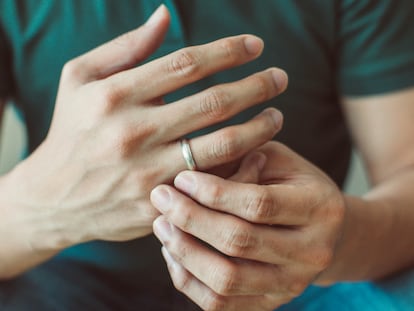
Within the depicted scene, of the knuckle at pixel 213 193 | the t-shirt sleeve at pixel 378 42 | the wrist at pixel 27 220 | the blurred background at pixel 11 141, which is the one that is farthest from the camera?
the blurred background at pixel 11 141

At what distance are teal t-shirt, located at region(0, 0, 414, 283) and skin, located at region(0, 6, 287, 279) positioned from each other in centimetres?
15

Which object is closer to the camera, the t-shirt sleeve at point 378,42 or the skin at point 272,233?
the skin at point 272,233

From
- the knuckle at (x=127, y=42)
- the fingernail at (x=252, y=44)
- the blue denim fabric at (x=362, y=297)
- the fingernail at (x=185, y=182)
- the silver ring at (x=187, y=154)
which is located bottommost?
the blue denim fabric at (x=362, y=297)

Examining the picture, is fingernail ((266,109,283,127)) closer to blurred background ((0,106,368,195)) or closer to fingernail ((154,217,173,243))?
fingernail ((154,217,173,243))

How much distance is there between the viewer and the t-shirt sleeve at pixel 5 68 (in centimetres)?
76

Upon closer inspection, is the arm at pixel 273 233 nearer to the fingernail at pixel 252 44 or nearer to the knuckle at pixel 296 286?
the knuckle at pixel 296 286

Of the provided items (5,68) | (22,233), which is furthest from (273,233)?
(5,68)

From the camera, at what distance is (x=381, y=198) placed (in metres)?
0.72

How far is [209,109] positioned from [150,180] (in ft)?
0.31

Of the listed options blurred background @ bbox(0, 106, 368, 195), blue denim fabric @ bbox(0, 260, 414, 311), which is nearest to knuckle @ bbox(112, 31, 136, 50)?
blue denim fabric @ bbox(0, 260, 414, 311)

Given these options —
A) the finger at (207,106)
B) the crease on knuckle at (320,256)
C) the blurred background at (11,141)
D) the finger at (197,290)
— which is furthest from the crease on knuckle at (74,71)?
the blurred background at (11,141)

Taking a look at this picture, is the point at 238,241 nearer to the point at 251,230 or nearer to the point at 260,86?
the point at 251,230

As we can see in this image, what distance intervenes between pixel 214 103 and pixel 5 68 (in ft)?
1.24

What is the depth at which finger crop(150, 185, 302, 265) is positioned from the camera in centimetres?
54
